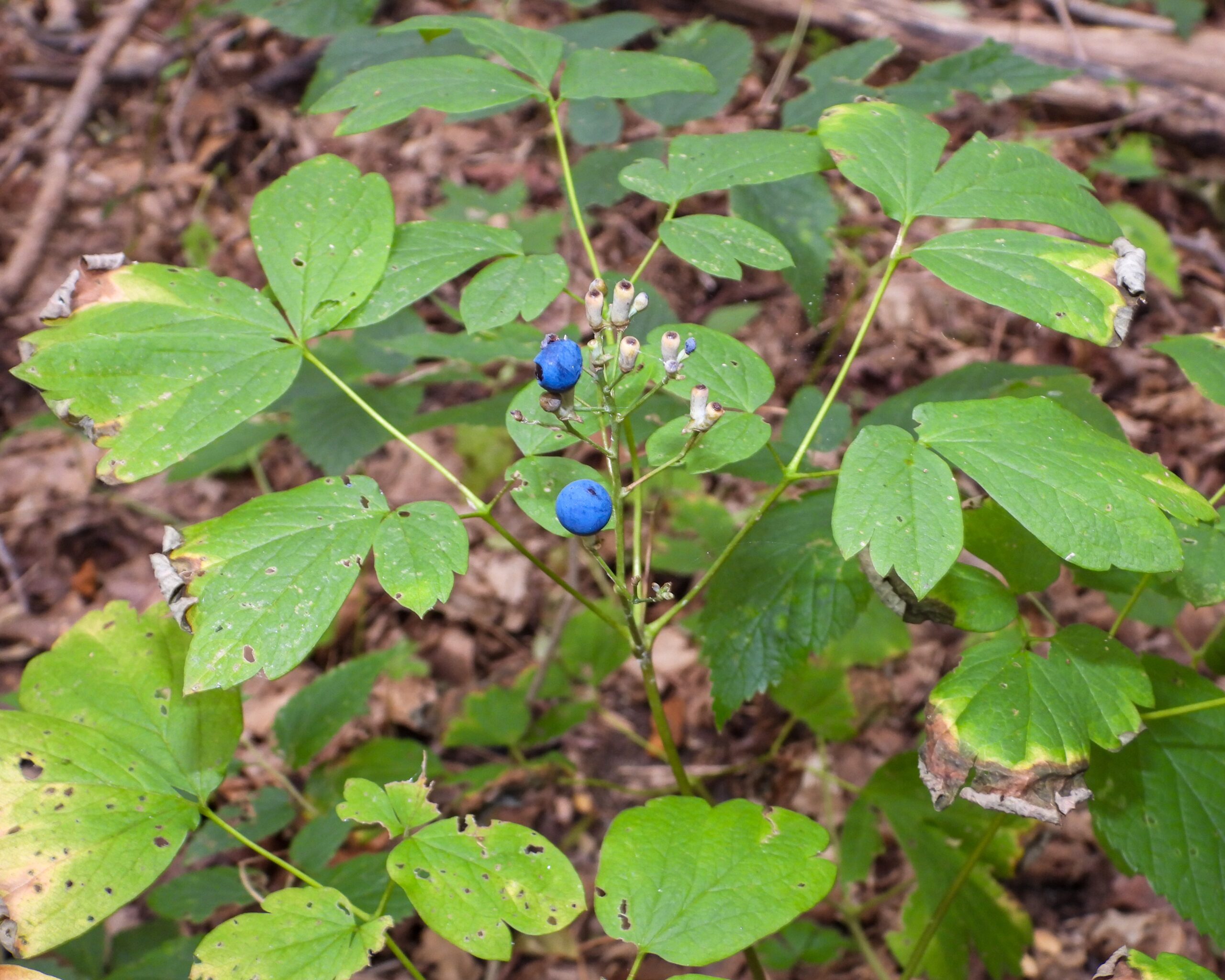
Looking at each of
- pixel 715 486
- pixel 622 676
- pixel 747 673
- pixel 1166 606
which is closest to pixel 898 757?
pixel 747 673

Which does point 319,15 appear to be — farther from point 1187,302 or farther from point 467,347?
point 1187,302

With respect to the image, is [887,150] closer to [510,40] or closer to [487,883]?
[510,40]

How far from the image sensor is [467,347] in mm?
2010

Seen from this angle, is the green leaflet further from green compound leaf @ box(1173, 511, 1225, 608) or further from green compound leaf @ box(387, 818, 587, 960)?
green compound leaf @ box(1173, 511, 1225, 608)

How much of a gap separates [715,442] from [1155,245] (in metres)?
3.05

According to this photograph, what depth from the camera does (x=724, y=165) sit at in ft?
4.96

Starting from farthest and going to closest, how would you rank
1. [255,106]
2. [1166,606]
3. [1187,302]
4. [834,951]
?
[255,106] < [1187,302] < [834,951] < [1166,606]

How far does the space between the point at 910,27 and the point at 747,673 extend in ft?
12.5

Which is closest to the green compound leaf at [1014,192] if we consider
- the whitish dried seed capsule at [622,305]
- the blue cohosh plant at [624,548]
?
the blue cohosh plant at [624,548]

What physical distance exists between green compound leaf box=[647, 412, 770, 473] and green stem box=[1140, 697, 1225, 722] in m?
0.69

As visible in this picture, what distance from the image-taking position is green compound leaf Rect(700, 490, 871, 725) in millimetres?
1639

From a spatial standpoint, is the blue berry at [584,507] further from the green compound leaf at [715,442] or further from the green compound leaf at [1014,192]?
the green compound leaf at [1014,192]

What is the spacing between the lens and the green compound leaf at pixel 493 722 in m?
2.51

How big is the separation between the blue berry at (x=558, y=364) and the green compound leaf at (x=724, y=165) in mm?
546
